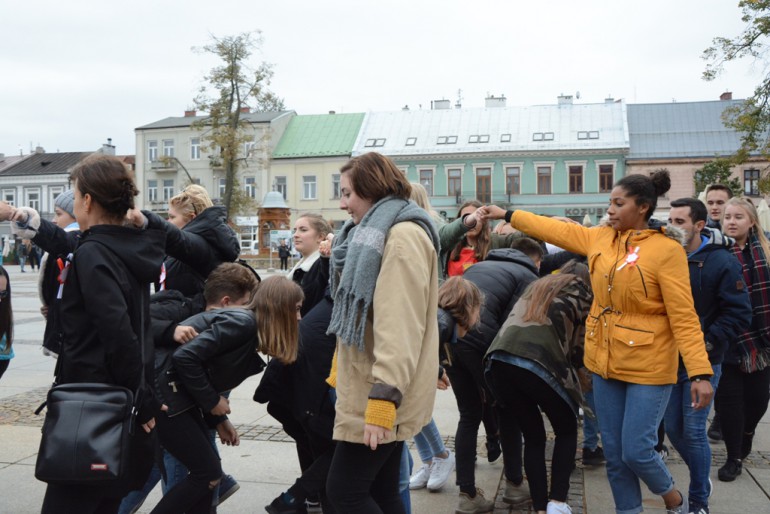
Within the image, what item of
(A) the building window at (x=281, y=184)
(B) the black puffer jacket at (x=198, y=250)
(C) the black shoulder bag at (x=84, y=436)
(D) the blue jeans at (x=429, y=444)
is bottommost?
(D) the blue jeans at (x=429, y=444)

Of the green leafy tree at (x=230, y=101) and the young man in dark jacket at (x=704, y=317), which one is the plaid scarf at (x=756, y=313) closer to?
the young man in dark jacket at (x=704, y=317)

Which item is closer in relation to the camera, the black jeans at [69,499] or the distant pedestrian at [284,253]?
the black jeans at [69,499]

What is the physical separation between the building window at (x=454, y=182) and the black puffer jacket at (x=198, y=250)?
1893 inches

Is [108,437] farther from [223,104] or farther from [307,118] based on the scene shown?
[307,118]

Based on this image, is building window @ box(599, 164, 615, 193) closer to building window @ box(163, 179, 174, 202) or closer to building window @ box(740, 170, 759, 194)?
building window @ box(740, 170, 759, 194)

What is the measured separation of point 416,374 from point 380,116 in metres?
54.3

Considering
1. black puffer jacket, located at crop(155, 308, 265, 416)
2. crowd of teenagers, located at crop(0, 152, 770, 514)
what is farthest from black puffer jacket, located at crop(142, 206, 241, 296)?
black puffer jacket, located at crop(155, 308, 265, 416)

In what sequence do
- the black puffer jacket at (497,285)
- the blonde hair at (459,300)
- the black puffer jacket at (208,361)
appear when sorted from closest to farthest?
the black puffer jacket at (208,361) < the blonde hair at (459,300) < the black puffer jacket at (497,285)

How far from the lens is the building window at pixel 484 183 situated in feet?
170

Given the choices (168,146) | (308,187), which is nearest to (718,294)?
(308,187)

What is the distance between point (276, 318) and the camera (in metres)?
3.88

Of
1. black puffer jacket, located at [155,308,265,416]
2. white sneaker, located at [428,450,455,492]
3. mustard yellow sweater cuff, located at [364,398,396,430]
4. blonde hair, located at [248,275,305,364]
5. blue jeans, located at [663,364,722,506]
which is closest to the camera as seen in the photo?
mustard yellow sweater cuff, located at [364,398,396,430]

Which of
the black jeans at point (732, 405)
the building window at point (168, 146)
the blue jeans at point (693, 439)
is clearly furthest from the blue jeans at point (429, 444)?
the building window at point (168, 146)

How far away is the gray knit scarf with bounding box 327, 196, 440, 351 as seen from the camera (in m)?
2.86
